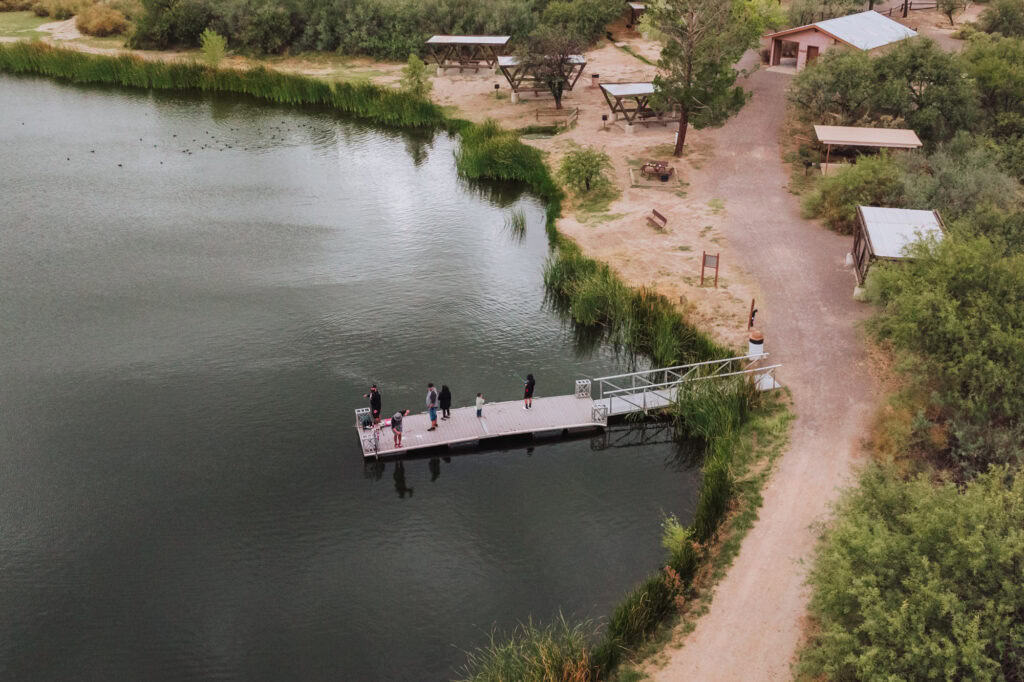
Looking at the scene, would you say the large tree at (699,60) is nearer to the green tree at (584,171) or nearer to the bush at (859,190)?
the green tree at (584,171)

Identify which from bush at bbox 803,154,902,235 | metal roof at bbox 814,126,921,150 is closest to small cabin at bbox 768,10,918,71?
metal roof at bbox 814,126,921,150

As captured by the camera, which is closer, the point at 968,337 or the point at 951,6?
the point at 968,337

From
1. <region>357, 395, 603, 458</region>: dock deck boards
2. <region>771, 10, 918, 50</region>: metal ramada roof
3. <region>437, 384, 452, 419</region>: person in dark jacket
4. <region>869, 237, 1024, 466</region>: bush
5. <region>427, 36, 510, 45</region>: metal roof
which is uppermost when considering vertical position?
<region>771, 10, 918, 50</region>: metal ramada roof

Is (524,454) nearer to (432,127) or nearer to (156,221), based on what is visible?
(156,221)

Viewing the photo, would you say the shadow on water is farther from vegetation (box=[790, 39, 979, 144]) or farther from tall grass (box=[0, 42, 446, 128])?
tall grass (box=[0, 42, 446, 128])

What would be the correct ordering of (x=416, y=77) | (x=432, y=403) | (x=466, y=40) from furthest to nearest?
(x=466, y=40)
(x=416, y=77)
(x=432, y=403)

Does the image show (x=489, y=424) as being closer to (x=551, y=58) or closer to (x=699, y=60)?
(x=699, y=60)

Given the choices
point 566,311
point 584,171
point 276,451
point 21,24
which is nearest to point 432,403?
point 276,451
